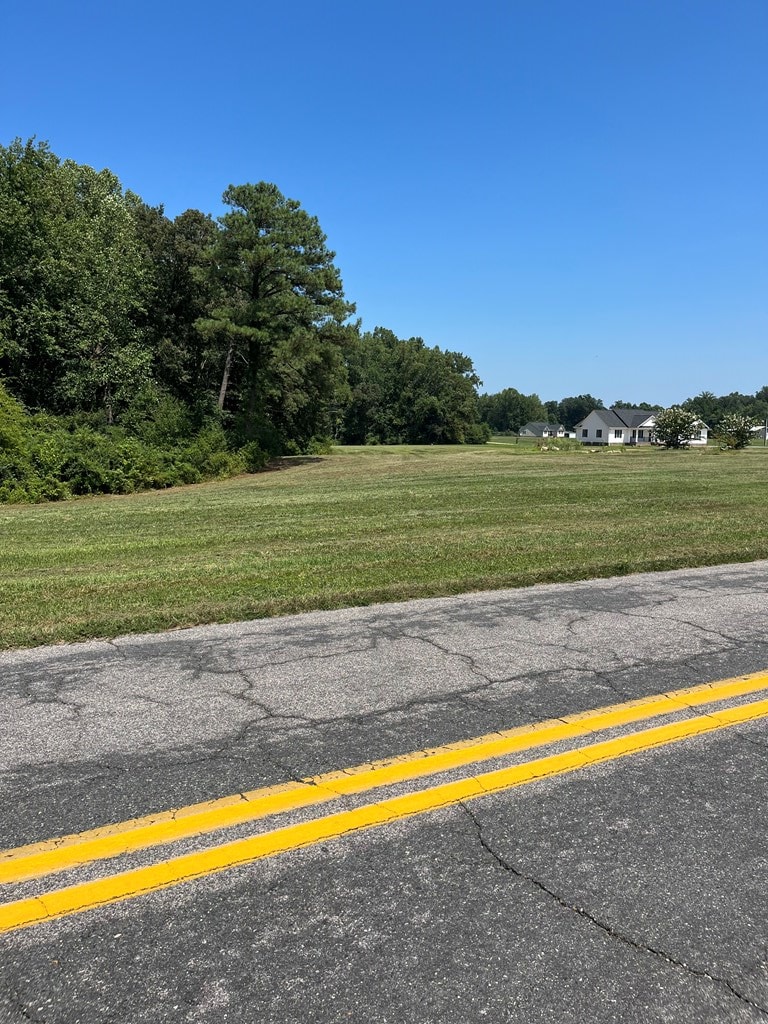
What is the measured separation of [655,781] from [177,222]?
4675 centimetres

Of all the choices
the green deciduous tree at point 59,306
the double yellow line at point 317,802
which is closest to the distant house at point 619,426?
the green deciduous tree at point 59,306

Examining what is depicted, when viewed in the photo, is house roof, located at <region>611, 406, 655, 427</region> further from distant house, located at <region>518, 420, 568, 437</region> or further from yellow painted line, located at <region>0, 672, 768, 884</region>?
yellow painted line, located at <region>0, 672, 768, 884</region>

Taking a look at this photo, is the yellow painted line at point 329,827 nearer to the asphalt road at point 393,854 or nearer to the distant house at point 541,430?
the asphalt road at point 393,854

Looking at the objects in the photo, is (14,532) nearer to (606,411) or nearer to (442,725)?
(442,725)

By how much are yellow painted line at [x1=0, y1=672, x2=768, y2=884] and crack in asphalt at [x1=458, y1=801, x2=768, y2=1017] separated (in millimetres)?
633

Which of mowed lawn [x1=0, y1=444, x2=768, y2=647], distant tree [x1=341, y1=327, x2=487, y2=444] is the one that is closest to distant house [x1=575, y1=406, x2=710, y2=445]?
distant tree [x1=341, y1=327, x2=487, y2=444]

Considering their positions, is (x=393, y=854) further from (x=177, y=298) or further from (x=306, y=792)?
(x=177, y=298)

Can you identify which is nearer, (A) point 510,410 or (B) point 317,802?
(B) point 317,802

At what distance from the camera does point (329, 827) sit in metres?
3.03

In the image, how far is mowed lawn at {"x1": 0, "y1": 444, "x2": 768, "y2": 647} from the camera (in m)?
7.03

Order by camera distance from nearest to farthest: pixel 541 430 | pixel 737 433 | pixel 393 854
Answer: pixel 393 854 < pixel 737 433 < pixel 541 430

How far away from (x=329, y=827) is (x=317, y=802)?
20 centimetres

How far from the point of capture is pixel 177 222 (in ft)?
143

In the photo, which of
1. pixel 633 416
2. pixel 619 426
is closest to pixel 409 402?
pixel 619 426
